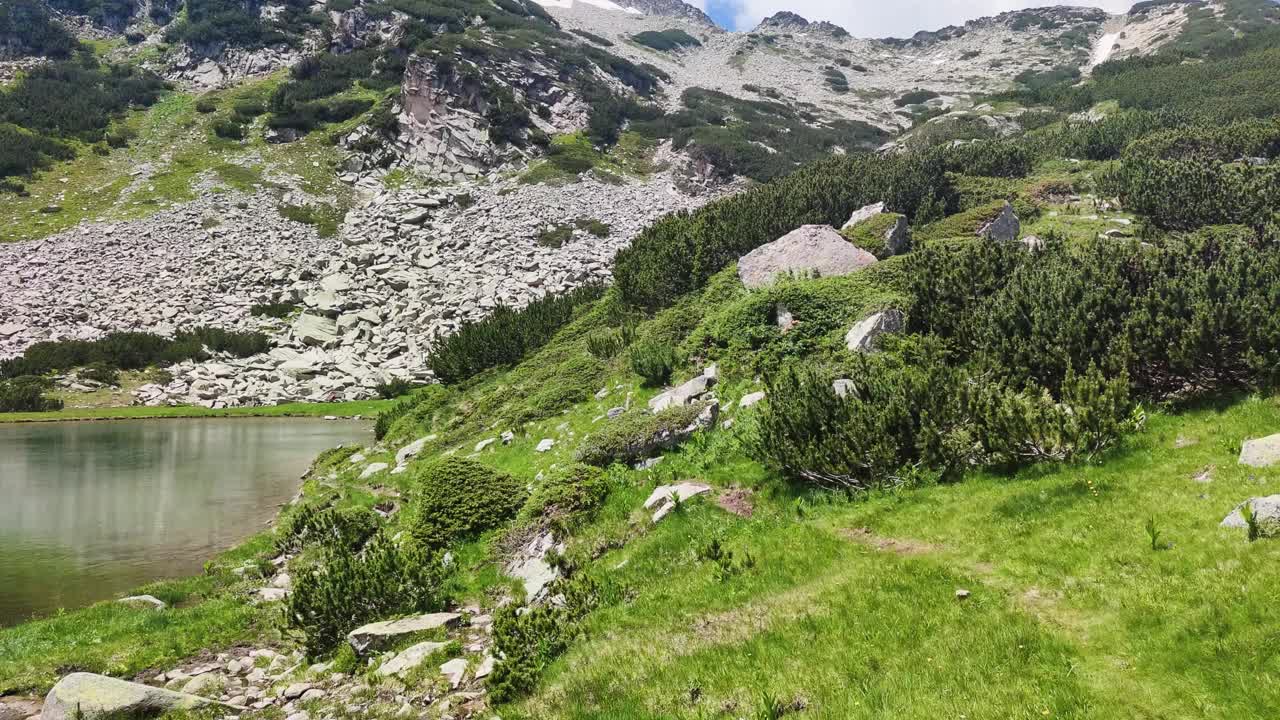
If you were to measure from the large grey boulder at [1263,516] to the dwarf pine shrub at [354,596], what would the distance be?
502 inches

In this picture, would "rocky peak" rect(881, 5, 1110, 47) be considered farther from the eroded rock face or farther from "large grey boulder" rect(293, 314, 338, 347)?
the eroded rock face

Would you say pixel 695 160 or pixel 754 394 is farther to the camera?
pixel 695 160

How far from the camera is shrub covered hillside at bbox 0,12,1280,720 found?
7160 mm

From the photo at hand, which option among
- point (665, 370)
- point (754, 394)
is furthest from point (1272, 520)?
point (665, 370)

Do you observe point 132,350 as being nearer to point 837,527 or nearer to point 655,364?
point 655,364

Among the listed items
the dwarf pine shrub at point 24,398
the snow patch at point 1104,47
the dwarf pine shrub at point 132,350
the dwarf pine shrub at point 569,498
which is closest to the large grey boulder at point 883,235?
the dwarf pine shrub at point 569,498

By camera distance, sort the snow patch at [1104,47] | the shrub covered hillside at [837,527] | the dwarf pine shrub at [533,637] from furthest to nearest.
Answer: the snow patch at [1104,47] → the dwarf pine shrub at [533,637] → the shrub covered hillside at [837,527]

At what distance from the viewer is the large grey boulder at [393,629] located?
1114 cm

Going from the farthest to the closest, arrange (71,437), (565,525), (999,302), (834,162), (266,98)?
(266,98), (834,162), (71,437), (999,302), (565,525)

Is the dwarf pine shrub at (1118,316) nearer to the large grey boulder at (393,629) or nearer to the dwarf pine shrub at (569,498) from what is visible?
the dwarf pine shrub at (569,498)

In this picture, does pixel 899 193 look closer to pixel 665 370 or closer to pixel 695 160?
pixel 665 370

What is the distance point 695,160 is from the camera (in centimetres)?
9312

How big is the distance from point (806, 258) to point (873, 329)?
26.4 feet

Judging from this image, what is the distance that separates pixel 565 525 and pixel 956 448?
8090 mm
